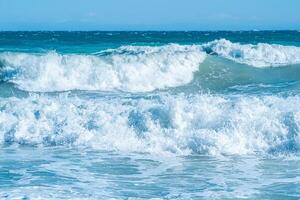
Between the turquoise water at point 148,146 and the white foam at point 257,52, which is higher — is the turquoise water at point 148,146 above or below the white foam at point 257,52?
below

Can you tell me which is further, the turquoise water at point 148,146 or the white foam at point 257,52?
the white foam at point 257,52

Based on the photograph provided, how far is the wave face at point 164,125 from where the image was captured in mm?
9672

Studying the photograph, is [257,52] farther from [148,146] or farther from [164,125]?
[148,146]

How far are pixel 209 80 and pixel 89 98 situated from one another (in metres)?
5.43

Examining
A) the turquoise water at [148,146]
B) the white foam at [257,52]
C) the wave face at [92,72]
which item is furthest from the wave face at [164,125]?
the white foam at [257,52]

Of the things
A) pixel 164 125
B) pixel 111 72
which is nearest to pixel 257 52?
pixel 111 72

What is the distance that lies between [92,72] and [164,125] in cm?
790

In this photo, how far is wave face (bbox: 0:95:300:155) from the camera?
31.7ft

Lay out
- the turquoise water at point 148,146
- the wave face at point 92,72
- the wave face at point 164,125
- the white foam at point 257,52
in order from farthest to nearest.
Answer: the white foam at point 257,52
the wave face at point 92,72
the wave face at point 164,125
the turquoise water at point 148,146

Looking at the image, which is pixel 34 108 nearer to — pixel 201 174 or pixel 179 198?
pixel 201 174

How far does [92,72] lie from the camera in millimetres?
17984

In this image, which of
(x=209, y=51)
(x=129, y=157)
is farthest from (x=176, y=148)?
(x=209, y=51)

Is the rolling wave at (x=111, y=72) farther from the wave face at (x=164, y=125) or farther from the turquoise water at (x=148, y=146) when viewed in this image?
the wave face at (x=164, y=125)

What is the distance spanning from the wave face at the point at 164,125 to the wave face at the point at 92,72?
5.50 meters
